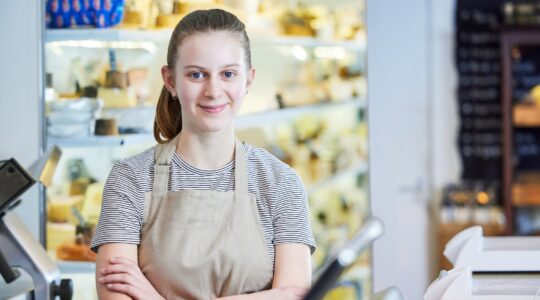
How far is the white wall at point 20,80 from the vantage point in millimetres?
4430

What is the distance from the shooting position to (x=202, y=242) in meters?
2.29

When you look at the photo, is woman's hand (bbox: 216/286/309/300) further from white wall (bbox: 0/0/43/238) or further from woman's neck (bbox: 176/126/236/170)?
white wall (bbox: 0/0/43/238)

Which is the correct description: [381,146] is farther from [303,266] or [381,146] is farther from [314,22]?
[303,266]

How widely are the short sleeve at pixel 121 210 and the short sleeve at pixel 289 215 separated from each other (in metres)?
0.30

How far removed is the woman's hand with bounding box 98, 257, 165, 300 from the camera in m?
2.26

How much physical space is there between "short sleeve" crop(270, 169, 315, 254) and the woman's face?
7.7 inches

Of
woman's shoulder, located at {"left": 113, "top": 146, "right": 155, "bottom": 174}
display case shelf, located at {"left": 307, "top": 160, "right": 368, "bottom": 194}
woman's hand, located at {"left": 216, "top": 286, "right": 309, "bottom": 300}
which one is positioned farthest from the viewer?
display case shelf, located at {"left": 307, "top": 160, "right": 368, "bottom": 194}

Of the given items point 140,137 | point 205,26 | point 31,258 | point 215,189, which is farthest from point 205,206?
point 140,137

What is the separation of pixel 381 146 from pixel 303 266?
3.41m

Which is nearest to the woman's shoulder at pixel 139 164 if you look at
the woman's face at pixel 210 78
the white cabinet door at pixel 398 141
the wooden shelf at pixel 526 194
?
the woman's face at pixel 210 78

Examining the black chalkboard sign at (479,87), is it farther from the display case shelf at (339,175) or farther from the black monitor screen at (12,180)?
the black monitor screen at (12,180)

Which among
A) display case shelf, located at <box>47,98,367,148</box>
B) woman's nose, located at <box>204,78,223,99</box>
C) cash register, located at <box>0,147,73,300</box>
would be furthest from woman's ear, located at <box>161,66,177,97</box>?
display case shelf, located at <box>47,98,367,148</box>

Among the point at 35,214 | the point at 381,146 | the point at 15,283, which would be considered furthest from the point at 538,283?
the point at 381,146

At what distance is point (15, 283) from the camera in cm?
333
